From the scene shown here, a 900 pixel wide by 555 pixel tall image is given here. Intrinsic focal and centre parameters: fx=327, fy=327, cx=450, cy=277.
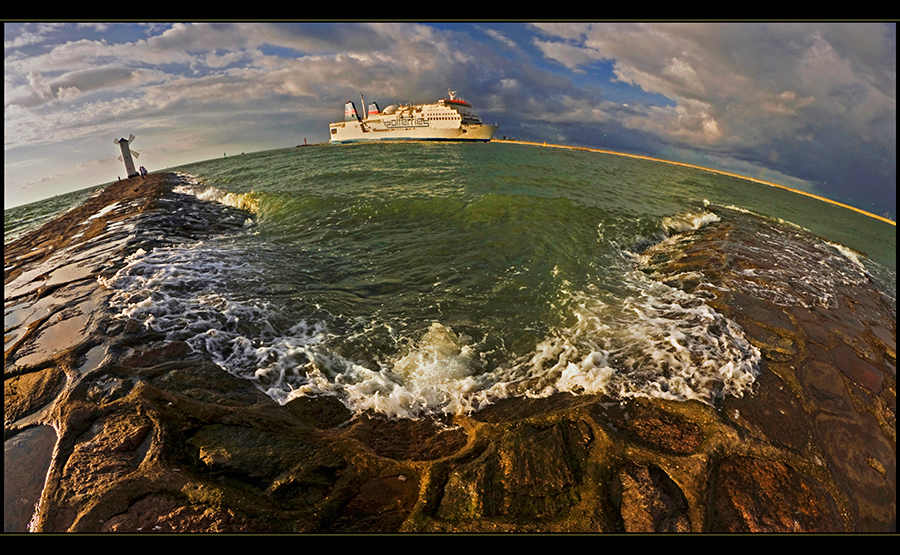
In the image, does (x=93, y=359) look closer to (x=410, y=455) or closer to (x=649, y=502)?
(x=410, y=455)

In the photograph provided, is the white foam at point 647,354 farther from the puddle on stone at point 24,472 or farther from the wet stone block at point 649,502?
the puddle on stone at point 24,472

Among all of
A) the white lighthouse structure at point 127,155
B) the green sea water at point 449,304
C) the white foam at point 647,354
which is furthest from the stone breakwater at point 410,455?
the white lighthouse structure at point 127,155

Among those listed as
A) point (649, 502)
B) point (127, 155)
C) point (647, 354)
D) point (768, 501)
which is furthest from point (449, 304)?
point (127, 155)

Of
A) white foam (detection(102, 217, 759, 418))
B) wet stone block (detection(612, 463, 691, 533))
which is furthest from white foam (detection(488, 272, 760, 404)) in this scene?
wet stone block (detection(612, 463, 691, 533))

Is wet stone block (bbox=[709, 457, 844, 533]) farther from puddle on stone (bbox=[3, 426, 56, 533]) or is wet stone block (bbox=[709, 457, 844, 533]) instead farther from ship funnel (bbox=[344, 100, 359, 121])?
ship funnel (bbox=[344, 100, 359, 121])

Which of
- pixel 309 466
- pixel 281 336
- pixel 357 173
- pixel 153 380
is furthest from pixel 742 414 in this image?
pixel 357 173

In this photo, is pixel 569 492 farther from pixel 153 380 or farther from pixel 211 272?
pixel 211 272

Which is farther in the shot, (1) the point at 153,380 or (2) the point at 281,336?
(2) the point at 281,336
